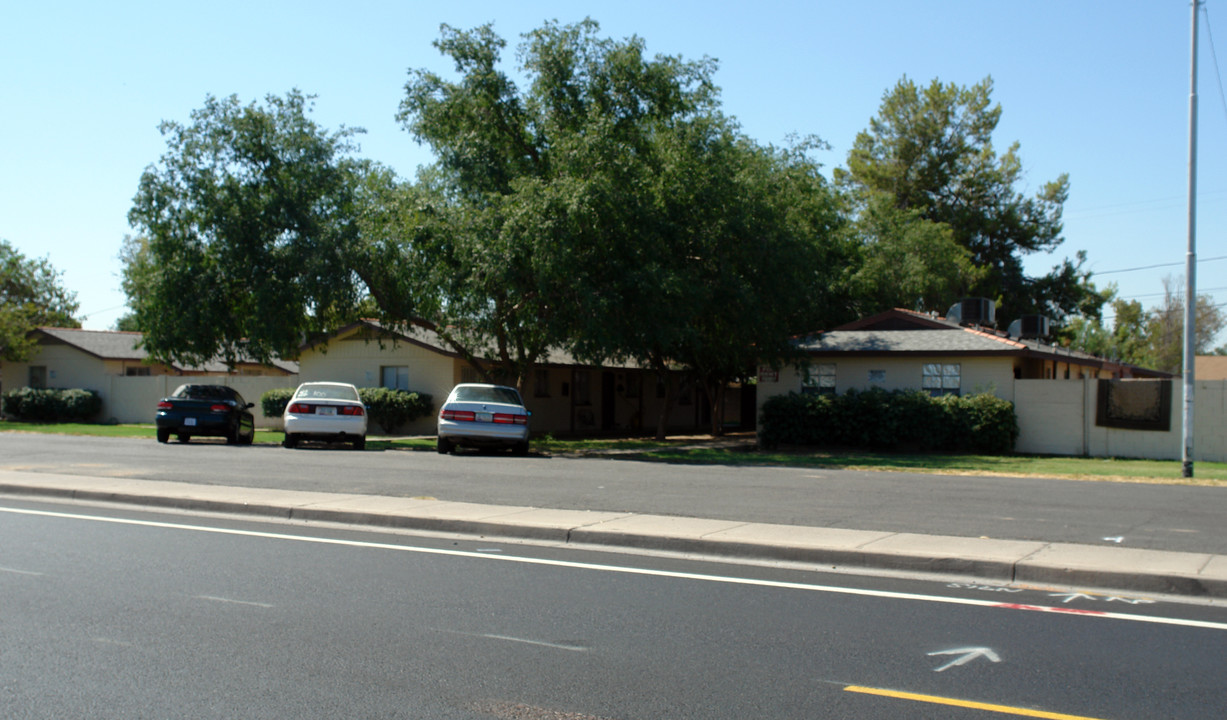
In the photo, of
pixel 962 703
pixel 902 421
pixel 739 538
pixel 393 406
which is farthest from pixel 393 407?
pixel 962 703

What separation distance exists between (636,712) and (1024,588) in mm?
4445

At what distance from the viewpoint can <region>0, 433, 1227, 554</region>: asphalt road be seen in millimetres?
10656

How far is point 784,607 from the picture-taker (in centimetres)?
712

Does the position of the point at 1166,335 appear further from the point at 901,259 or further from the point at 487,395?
the point at 487,395

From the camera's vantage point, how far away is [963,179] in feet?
171

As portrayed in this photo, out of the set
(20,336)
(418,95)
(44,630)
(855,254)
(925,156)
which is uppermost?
(925,156)

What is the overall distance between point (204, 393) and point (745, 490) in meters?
16.9

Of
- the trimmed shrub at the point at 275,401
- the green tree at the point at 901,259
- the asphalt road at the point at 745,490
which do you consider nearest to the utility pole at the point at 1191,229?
the asphalt road at the point at 745,490

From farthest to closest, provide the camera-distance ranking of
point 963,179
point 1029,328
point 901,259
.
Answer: point 963,179, point 901,259, point 1029,328

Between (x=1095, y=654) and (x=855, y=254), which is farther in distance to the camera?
(x=855, y=254)

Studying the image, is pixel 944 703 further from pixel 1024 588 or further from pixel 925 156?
pixel 925 156

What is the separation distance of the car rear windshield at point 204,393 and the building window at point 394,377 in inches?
280

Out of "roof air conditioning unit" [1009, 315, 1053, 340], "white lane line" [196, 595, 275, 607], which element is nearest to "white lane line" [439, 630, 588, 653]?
"white lane line" [196, 595, 275, 607]

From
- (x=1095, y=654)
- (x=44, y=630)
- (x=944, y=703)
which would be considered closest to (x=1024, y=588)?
(x=1095, y=654)
